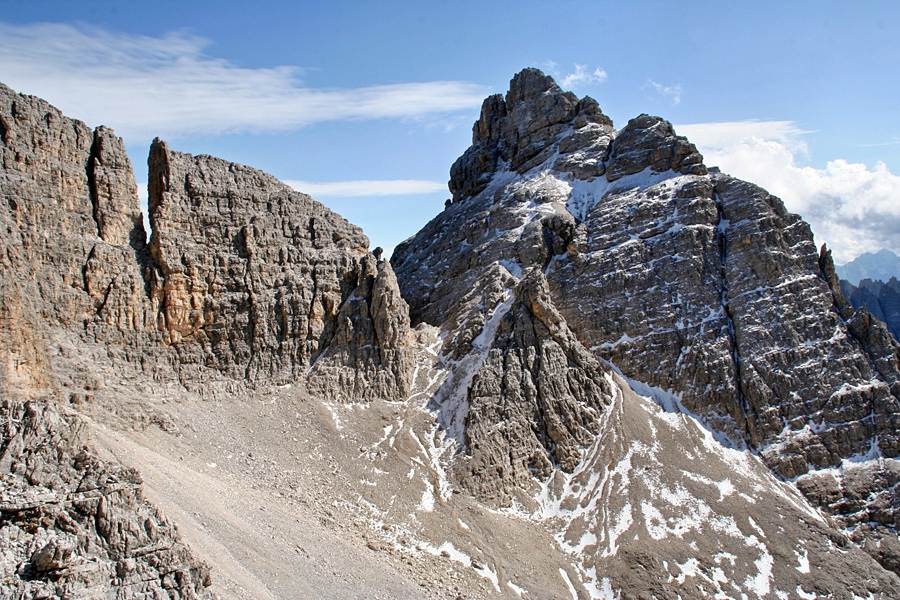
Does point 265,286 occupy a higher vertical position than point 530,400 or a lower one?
higher

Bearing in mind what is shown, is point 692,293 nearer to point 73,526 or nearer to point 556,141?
point 556,141

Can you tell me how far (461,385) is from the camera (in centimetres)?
7662

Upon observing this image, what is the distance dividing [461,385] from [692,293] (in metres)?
32.3

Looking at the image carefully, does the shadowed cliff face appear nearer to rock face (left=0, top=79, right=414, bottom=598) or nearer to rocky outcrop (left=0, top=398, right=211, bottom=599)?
rock face (left=0, top=79, right=414, bottom=598)

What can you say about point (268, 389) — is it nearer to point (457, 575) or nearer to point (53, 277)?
point (53, 277)

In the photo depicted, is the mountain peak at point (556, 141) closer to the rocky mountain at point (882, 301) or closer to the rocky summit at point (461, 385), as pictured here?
the rocky summit at point (461, 385)

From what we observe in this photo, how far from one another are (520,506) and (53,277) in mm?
45968

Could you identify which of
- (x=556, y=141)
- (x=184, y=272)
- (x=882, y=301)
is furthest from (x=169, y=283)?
(x=882, y=301)

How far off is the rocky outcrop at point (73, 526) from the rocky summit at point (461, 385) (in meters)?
1.79

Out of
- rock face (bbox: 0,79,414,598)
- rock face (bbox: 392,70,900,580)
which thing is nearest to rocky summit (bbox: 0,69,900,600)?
rock face (bbox: 0,79,414,598)

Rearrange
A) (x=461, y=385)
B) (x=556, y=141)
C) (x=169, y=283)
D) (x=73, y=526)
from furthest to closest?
(x=556, y=141), (x=461, y=385), (x=169, y=283), (x=73, y=526)

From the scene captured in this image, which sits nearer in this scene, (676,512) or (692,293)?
(676,512)

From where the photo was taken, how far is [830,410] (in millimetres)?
79000

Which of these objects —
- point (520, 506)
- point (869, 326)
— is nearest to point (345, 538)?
point (520, 506)
